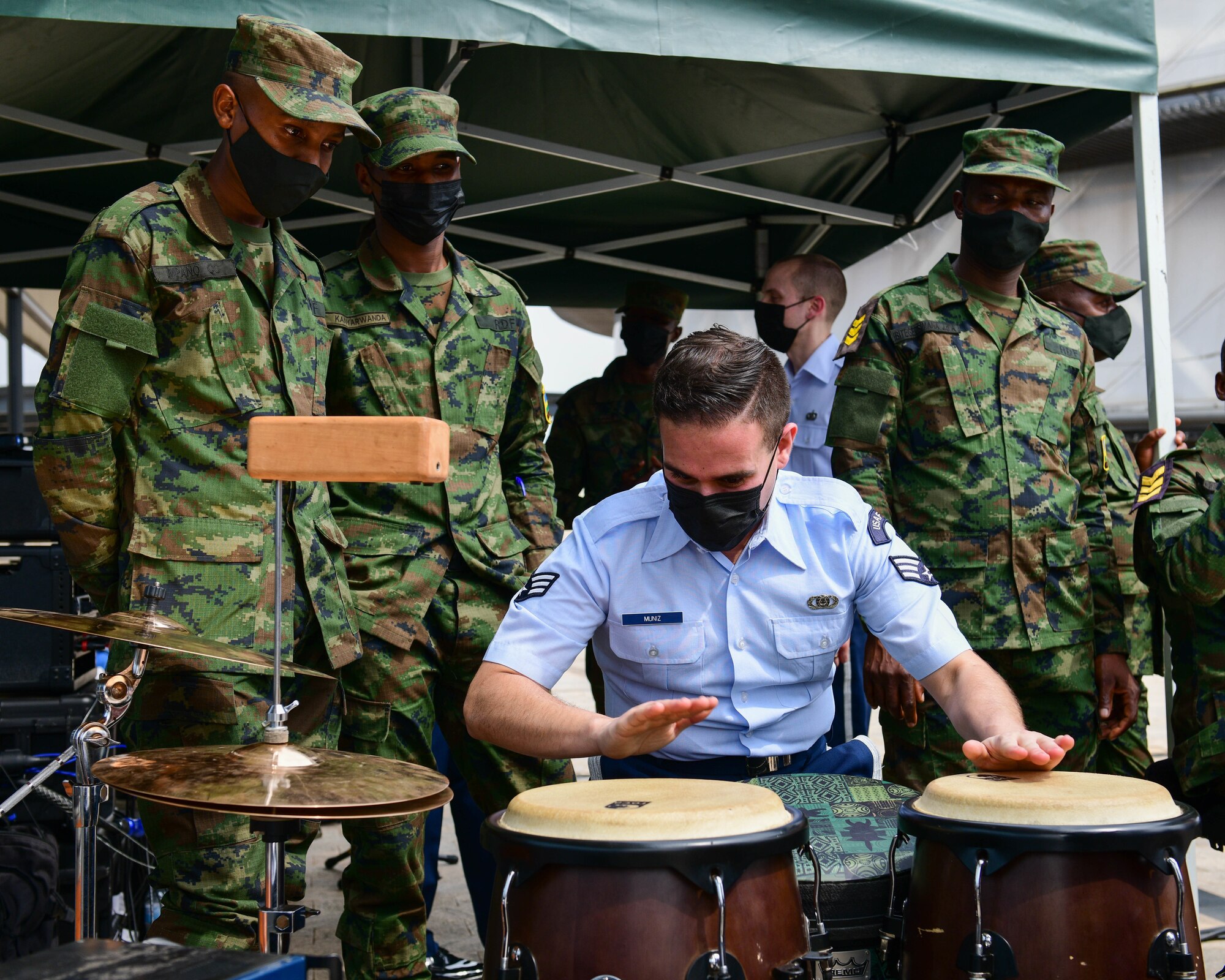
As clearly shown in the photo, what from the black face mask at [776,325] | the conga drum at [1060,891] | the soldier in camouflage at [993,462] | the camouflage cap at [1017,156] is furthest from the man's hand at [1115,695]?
the black face mask at [776,325]

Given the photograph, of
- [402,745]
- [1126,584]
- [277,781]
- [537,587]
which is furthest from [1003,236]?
[277,781]

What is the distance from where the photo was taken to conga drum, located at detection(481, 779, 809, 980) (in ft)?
5.43

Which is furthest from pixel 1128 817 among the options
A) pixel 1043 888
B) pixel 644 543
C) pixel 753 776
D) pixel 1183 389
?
pixel 1183 389

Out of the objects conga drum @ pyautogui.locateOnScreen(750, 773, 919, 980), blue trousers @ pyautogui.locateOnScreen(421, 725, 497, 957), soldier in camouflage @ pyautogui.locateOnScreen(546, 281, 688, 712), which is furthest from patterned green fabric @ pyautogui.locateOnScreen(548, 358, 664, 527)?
conga drum @ pyautogui.locateOnScreen(750, 773, 919, 980)

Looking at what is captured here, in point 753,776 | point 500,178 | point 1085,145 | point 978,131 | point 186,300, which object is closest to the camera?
point 753,776

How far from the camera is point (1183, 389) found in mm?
13336

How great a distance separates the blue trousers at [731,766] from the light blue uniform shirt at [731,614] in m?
0.02

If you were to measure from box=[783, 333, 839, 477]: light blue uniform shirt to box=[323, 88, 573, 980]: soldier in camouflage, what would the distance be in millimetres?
1574

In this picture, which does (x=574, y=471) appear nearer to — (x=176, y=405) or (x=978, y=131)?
(x=978, y=131)

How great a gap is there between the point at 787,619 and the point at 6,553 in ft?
8.31

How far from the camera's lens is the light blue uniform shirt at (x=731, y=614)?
94.7 inches

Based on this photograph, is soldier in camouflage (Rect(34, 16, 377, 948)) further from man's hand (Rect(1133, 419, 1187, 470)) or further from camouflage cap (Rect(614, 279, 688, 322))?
camouflage cap (Rect(614, 279, 688, 322))

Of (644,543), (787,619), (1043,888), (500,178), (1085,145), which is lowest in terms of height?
(1043,888)

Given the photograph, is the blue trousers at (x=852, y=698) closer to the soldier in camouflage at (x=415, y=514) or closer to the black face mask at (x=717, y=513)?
the soldier in camouflage at (x=415, y=514)
